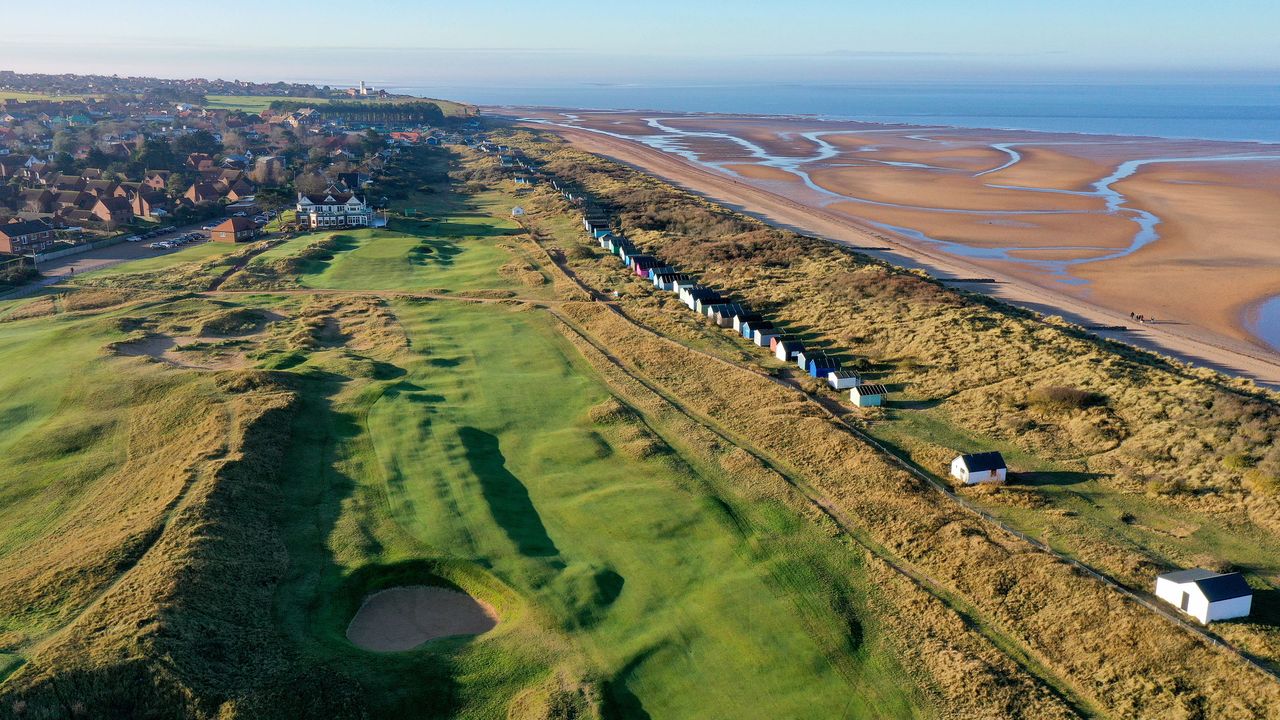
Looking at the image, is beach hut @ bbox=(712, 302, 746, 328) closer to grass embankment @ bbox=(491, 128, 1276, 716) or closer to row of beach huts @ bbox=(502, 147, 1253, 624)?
row of beach huts @ bbox=(502, 147, 1253, 624)

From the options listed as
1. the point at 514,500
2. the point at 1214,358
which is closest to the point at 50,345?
the point at 514,500

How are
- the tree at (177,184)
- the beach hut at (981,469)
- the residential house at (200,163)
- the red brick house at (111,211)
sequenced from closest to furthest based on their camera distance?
the beach hut at (981,469) < the red brick house at (111,211) < the tree at (177,184) < the residential house at (200,163)

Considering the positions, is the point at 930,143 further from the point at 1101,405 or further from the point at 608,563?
the point at 608,563

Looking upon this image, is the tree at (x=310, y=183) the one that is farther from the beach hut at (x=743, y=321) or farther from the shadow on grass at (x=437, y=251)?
the beach hut at (x=743, y=321)

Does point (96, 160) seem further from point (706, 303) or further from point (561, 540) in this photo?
point (561, 540)


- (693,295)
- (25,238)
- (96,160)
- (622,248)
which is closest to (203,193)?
(96,160)

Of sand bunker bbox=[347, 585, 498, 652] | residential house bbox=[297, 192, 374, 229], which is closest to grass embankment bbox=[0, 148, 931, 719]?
sand bunker bbox=[347, 585, 498, 652]

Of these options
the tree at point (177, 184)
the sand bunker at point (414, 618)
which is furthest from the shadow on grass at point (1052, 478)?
the tree at point (177, 184)
